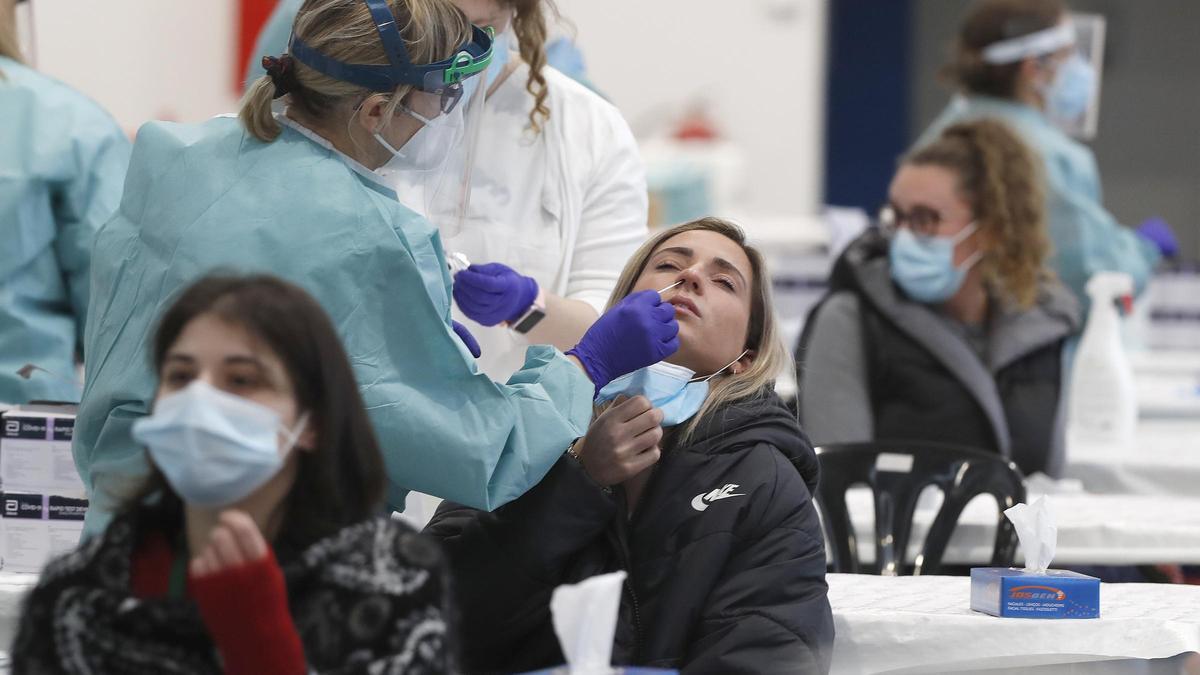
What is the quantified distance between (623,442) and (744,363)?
425 mm

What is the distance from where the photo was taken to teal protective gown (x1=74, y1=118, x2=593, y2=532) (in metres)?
2.00

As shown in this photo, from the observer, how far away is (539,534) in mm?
2250

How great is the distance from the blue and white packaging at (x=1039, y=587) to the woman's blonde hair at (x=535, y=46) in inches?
47.5

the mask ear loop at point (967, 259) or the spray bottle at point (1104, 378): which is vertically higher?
the mask ear loop at point (967, 259)

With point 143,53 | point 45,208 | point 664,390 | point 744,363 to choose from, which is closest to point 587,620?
point 664,390

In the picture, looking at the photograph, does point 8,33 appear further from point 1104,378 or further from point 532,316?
point 1104,378

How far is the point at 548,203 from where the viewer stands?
2996 mm

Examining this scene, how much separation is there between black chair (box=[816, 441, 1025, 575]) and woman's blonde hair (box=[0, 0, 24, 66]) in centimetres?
184

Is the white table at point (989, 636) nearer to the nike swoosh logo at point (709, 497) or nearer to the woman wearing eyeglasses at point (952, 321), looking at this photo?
the nike swoosh logo at point (709, 497)

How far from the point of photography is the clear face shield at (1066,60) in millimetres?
5184

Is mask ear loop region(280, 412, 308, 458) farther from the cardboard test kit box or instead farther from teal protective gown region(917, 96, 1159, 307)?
teal protective gown region(917, 96, 1159, 307)

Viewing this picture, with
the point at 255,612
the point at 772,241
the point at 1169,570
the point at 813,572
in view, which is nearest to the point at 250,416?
the point at 255,612

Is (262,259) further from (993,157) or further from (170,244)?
(993,157)

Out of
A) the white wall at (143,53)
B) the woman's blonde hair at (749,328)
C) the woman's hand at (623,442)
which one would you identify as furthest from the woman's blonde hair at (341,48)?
the white wall at (143,53)
